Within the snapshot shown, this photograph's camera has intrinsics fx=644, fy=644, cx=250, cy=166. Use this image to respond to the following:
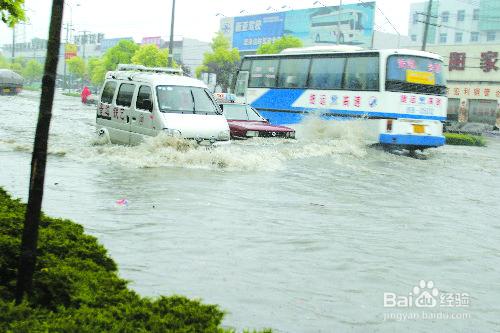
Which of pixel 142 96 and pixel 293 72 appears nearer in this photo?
pixel 142 96

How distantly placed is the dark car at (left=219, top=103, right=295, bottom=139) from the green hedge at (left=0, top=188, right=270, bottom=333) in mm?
12534

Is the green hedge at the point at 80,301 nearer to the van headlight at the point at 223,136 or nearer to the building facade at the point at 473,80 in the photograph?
the van headlight at the point at 223,136

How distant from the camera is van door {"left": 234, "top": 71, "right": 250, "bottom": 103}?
24.0 meters

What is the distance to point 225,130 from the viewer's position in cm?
1336

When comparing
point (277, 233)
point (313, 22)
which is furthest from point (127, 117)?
point (313, 22)

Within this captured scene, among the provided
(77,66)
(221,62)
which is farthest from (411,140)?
(77,66)

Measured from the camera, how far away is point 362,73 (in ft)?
63.1

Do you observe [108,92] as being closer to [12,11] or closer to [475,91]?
[12,11]

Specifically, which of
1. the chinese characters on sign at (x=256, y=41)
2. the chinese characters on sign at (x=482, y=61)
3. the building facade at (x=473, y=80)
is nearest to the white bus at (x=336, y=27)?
the chinese characters on sign at (x=256, y=41)

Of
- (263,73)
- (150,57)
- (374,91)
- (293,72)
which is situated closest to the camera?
(374,91)

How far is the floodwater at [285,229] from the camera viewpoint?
521cm

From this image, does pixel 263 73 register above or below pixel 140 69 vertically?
above

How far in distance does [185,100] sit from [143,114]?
934 millimetres

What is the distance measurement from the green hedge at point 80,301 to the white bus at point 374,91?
594 inches
